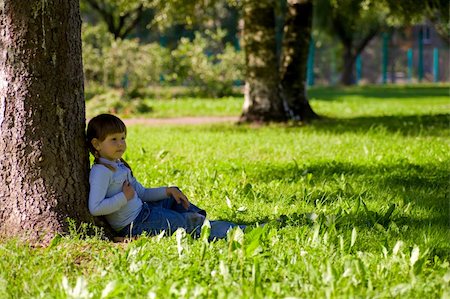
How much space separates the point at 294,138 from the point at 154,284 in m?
7.19

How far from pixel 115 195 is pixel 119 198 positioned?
4 cm

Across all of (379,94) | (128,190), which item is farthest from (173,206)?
(379,94)

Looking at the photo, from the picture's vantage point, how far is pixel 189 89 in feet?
80.2

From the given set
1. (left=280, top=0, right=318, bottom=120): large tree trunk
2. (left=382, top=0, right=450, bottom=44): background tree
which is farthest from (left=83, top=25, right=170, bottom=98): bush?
(left=382, top=0, right=450, bottom=44): background tree

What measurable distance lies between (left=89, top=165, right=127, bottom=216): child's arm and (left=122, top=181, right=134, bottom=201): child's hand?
97mm

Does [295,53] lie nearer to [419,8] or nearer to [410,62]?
[419,8]

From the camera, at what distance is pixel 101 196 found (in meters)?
4.70

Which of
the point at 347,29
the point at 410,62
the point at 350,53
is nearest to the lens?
the point at 347,29

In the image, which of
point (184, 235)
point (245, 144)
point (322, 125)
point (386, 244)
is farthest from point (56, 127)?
point (322, 125)

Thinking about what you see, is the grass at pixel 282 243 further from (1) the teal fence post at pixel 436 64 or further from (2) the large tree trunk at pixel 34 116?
(1) the teal fence post at pixel 436 64

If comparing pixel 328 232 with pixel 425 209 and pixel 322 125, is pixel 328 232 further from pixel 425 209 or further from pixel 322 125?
pixel 322 125

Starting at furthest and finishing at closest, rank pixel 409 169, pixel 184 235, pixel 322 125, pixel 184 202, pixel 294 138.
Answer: pixel 322 125, pixel 294 138, pixel 409 169, pixel 184 202, pixel 184 235

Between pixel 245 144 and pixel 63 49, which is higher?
pixel 63 49

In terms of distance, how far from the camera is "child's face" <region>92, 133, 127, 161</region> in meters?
4.82
